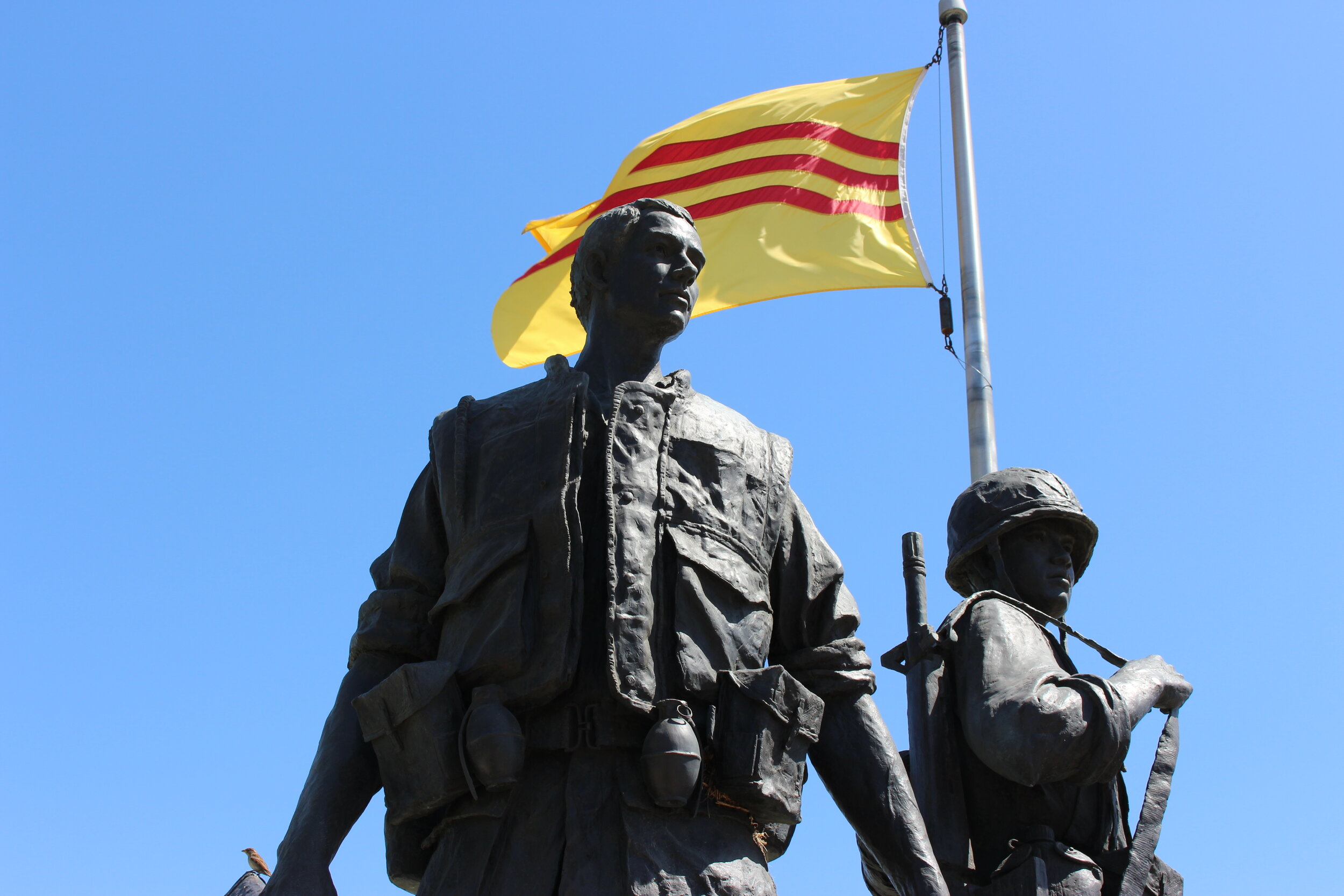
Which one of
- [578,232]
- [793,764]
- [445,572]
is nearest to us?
[793,764]

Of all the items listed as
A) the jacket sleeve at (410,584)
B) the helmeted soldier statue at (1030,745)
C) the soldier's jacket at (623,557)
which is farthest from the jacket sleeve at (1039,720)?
the jacket sleeve at (410,584)

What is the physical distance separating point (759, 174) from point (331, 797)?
8451 mm

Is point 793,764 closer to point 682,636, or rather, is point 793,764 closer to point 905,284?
point 682,636

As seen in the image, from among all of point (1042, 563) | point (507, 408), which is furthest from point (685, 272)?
point (1042, 563)

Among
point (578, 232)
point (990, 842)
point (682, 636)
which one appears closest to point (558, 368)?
point (682, 636)

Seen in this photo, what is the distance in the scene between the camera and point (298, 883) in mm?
3996

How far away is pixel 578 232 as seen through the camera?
12.1 metres

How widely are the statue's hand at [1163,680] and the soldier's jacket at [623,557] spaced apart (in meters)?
1.69

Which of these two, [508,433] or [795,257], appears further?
[795,257]

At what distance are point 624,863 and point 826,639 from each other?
3.47ft

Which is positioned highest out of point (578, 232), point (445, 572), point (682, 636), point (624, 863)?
point (578, 232)

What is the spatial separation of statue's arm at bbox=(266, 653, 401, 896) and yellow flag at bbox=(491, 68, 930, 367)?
22.9ft

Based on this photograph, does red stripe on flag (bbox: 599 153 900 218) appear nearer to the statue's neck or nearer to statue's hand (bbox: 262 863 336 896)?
the statue's neck

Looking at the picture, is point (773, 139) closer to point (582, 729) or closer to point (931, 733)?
point (931, 733)
